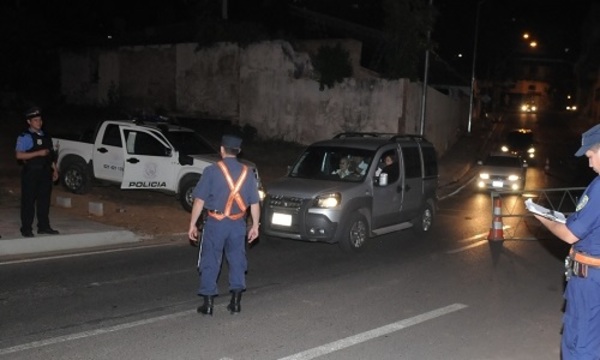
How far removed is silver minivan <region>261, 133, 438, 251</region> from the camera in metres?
10.2

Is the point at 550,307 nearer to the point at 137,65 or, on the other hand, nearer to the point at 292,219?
the point at 292,219

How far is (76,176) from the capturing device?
14.8m

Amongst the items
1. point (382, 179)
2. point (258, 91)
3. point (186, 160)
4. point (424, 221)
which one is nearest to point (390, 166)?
point (382, 179)

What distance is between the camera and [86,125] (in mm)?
27188

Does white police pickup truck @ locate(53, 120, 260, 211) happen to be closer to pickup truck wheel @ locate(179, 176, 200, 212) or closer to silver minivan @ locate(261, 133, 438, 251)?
pickup truck wheel @ locate(179, 176, 200, 212)

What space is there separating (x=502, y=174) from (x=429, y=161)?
9058 millimetres

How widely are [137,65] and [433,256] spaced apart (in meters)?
23.2

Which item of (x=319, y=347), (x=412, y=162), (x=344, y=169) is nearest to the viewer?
(x=319, y=347)

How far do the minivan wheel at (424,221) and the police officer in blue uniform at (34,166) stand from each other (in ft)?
22.2

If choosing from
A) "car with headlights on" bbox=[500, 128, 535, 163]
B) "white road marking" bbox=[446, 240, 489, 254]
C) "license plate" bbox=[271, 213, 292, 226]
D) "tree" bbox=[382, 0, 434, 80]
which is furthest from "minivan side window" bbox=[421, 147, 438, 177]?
"car with headlights on" bbox=[500, 128, 535, 163]

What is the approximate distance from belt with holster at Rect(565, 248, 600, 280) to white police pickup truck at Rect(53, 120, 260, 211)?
31.1 ft

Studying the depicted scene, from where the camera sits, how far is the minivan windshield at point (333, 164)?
11.0 m

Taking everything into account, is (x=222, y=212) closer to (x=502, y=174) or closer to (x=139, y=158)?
(x=139, y=158)

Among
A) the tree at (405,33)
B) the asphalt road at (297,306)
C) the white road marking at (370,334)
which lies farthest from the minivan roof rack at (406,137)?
the tree at (405,33)
